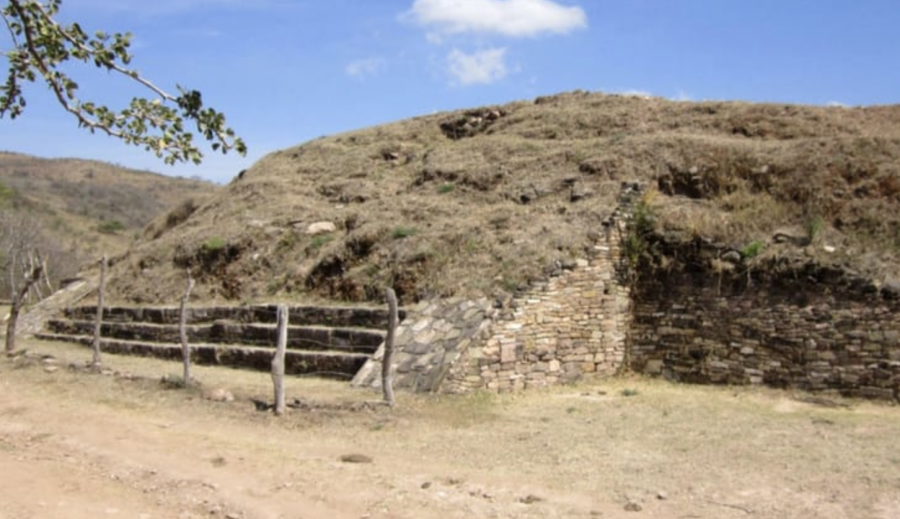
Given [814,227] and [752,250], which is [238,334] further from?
[814,227]

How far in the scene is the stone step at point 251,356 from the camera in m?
11.9

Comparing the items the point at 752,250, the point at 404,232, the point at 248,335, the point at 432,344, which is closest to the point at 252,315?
the point at 248,335

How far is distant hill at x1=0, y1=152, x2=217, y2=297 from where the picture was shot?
34562mm

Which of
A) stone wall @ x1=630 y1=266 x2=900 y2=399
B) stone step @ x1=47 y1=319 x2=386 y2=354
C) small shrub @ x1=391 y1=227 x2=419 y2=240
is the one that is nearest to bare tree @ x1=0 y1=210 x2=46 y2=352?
stone step @ x1=47 y1=319 x2=386 y2=354

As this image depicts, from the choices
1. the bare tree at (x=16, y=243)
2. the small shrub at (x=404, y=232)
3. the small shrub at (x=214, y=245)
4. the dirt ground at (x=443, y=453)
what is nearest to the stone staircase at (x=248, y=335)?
the dirt ground at (x=443, y=453)

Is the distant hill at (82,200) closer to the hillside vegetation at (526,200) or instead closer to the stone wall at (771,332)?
the hillside vegetation at (526,200)

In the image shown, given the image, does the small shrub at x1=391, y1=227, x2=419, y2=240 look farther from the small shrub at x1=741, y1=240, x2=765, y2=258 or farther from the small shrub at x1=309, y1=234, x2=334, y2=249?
the small shrub at x1=741, y1=240, x2=765, y2=258

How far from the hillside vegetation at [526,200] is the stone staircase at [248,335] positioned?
0.73 metres

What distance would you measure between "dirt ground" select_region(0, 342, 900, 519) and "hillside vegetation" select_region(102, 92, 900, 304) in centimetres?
245

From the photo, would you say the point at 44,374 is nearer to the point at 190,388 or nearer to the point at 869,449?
the point at 190,388

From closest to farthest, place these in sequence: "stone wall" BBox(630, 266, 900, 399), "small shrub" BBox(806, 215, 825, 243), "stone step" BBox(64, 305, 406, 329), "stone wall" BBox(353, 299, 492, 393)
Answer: "stone wall" BBox(630, 266, 900, 399), "stone wall" BBox(353, 299, 492, 393), "small shrub" BBox(806, 215, 825, 243), "stone step" BBox(64, 305, 406, 329)

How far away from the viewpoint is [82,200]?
53.9 m

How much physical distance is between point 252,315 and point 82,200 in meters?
45.0

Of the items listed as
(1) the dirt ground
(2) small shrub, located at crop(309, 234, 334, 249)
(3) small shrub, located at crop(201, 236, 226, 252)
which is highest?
(2) small shrub, located at crop(309, 234, 334, 249)
